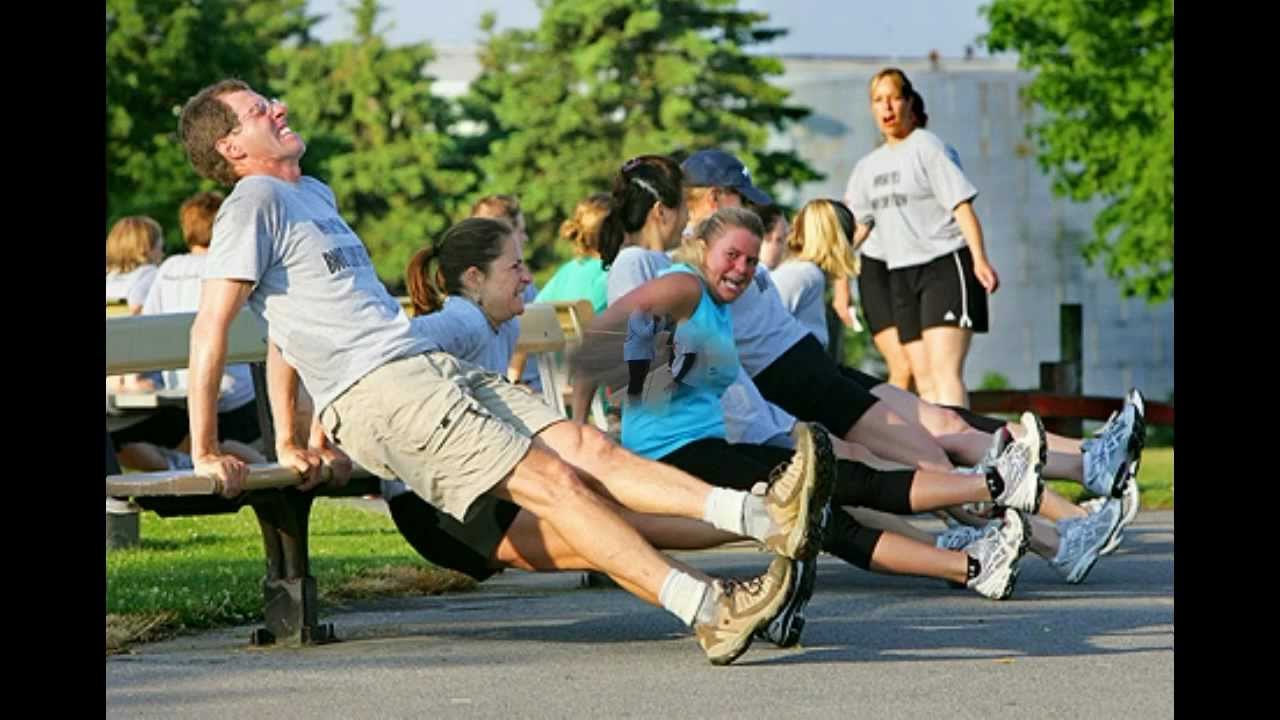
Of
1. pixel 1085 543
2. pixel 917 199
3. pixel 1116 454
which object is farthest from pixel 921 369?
pixel 1116 454

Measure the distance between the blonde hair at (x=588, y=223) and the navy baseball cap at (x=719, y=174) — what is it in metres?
0.72

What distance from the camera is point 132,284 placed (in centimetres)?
1390

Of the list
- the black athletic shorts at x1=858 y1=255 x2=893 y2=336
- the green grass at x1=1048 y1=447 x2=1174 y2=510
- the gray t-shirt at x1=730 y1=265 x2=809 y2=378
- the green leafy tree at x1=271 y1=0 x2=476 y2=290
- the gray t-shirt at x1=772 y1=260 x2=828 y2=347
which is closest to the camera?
the gray t-shirt at x1=730 y1=265 x2=809 y2=378

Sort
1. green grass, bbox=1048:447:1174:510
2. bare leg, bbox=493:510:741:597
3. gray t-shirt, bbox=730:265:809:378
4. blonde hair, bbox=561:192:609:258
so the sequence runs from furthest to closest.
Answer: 1. green grass, bbox=1048:447:1174:510
2. blonde hair, bbox=561:192:609:258
3. gray t-shirt, bbox=730:265:809:378
4. bare leg, bbox=493:510:741:597

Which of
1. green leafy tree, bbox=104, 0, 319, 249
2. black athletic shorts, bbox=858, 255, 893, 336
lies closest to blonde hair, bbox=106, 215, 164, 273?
black athletic shorts, bbox=858, 255, 893, 336

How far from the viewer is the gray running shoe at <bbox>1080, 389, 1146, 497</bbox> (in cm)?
944

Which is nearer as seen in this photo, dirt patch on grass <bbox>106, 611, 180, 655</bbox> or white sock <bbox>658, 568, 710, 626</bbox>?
white sock <bbox>658, 568, 710, 626</bbox>

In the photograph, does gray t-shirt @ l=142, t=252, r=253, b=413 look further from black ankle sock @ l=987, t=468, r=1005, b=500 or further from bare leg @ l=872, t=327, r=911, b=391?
black ankle sock @ l=987, t=468, r=1005, b=500

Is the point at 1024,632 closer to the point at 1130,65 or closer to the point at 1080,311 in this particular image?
the point at 1080,311

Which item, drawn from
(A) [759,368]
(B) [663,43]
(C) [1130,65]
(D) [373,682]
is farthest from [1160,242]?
(D) [373,682]

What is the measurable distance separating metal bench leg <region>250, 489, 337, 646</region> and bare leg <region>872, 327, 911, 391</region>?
19.4 feet

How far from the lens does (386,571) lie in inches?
395
